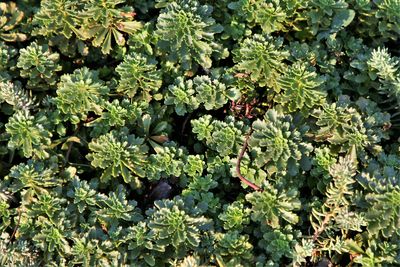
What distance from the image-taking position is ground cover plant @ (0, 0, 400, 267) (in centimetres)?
312

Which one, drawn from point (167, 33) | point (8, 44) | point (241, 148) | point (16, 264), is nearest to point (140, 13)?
point (167, 33)

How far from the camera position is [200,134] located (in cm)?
343

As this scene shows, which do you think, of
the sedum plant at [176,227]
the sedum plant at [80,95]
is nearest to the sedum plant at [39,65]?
the sedum plant at [80,95]

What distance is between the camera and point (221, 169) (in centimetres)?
340

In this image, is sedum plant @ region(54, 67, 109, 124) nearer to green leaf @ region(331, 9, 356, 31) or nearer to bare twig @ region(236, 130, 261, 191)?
bare twig @ region(236, 130, 261, 191)

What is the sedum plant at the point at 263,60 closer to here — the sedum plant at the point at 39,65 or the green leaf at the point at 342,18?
the green leaf at the point at 342,18

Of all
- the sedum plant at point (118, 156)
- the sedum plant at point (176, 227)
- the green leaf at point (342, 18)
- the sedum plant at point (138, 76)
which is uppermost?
the green leaf at point (342, 18)

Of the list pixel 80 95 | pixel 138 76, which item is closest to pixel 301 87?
pixel 138 76

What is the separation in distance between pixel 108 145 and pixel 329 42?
64.0 inches

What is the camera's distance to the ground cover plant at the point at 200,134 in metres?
3.12

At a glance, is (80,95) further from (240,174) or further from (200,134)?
(240,174)

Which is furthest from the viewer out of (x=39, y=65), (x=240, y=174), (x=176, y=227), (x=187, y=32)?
(x=39, y=65)

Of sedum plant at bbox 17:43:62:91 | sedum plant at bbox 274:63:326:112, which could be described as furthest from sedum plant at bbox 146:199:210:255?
sedum plant at bbox 17:43:62:91

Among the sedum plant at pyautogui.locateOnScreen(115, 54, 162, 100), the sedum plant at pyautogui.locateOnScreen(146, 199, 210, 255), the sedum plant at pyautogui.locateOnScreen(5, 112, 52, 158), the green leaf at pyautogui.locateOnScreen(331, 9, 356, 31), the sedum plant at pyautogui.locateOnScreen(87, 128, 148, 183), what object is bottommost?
the sedum plant at pyautogui.locateOnScreen(146, 199, 210, 255)
